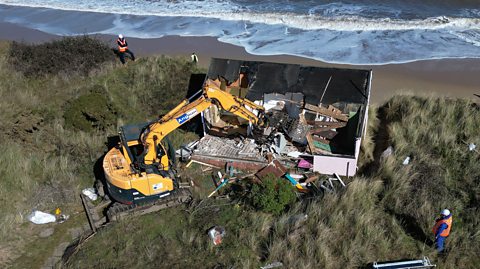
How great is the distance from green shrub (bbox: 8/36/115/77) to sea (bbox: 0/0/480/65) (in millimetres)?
5145

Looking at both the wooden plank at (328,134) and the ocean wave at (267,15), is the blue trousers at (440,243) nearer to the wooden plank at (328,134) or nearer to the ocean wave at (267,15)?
the wooden plank at (328,134)

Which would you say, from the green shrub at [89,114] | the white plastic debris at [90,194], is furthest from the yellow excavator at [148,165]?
the green shrub at [89,114]

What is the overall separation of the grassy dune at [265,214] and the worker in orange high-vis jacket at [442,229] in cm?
24

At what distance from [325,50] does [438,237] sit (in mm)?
12484

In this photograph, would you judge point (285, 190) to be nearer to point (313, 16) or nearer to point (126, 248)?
point (126, 248)

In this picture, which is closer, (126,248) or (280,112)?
(126,248)

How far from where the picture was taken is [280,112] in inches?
538

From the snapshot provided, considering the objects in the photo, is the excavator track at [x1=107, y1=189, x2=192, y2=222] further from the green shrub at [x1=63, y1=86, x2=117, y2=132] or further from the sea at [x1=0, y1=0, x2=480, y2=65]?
the sea at [x1=0, y1=0, x2=480, y2=65]

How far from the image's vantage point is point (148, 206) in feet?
36.1

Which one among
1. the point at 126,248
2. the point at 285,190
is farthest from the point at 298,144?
the point at 126,248

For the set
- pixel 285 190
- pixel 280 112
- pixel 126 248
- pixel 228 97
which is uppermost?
pixel 228 97

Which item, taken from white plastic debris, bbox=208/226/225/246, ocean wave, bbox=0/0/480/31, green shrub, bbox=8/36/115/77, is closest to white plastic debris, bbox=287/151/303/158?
white plastic debris, bbox=208/226/225/246

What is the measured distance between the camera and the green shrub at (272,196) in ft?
35.0

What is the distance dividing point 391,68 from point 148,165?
478 inches
